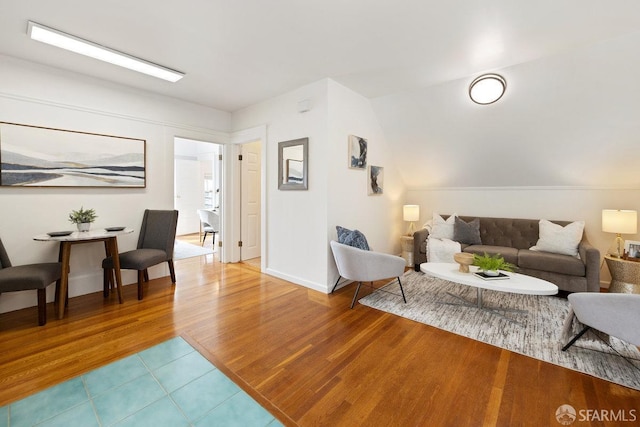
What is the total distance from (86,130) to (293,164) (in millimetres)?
2474

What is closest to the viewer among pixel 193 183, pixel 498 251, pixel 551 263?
pixel 551 263

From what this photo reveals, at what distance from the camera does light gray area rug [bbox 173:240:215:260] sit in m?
5.24

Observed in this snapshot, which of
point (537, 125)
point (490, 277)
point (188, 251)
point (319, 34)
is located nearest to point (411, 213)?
point (537, 125)

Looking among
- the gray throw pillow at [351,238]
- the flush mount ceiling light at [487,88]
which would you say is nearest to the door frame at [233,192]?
the gray throw pillow at [351,238]

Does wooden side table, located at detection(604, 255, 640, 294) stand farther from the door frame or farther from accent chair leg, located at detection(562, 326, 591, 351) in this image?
the door frame

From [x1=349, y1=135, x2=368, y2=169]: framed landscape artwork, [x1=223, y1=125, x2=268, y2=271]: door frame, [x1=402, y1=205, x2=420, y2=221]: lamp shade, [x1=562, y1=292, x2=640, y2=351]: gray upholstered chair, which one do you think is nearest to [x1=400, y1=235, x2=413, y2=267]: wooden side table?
[x1=402, y1=205, x2=420, y2=221]: lamp shade

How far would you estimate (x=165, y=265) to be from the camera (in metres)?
4.05

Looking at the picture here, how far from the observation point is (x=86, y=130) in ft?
10.6

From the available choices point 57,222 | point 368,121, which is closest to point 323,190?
point 368,121

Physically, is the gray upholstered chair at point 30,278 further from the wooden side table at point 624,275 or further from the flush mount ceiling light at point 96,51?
the wooden side table at point 624,275

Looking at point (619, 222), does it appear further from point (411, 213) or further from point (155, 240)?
point (155, 240)

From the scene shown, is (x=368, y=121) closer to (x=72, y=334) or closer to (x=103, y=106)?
(x=103, y=106)

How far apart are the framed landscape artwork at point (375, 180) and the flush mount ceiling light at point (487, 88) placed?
1.51 m

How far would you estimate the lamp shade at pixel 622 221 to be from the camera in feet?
10.2
